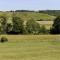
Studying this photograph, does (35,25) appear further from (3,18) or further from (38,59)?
(38,59)

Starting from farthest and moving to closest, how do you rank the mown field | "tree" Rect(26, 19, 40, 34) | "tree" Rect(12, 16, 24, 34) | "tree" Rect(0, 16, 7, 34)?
"tree" Rect(0, 16, 7, 34)
"tree" Rect(26, 19, 40, 34)
"tree" Rect(12, 16, 24, 34)
the mown field

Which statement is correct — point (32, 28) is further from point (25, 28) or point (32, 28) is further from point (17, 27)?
point (17, 27)

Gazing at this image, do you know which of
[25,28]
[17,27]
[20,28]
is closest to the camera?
[17,27]

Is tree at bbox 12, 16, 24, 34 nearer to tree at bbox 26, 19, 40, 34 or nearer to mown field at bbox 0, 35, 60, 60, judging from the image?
tree at bbox 26, 19, 40, 34

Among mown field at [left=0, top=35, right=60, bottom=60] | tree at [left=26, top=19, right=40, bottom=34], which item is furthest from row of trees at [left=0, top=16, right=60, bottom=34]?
mown field at [left=0, top=35, right=60, bottom=60]

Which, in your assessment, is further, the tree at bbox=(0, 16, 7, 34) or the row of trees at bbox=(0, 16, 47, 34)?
the tree at bbox=(0, 16, 7, 34)

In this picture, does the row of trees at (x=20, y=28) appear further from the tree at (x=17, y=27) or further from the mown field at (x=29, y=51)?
the mown field at (x=29, y=51)

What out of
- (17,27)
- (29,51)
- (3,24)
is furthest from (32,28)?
(29,51)

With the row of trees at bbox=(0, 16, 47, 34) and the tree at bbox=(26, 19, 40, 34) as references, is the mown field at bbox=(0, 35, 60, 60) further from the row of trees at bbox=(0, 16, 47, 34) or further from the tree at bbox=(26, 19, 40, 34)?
the tree at bbox=(26, 19, 40, 34)

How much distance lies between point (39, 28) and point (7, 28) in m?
8.54

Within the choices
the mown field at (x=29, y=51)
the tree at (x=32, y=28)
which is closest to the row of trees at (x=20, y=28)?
the tree at (x=32, y=28)

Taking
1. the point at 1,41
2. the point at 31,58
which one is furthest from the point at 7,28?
the point at 31,58

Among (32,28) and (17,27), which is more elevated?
(17,27)

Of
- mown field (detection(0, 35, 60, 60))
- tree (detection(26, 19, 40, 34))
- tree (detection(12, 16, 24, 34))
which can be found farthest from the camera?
tree (detection(26, 19, 40, 34))
